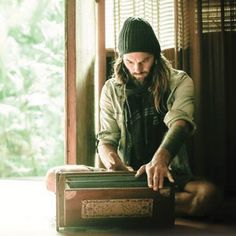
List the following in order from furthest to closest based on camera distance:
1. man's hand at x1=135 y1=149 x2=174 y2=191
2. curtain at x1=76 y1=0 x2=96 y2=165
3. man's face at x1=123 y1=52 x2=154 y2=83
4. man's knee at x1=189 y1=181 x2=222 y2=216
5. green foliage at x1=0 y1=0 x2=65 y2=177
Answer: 1. green foliage at x1=0 y1=0 x2=65 y2=177
2. curtain at x1=76 y1=0 x2=96 y2=165
3. man's face at x1=123 y1=52 x2=154 y2=83
4. man's knee at x1=189 y1=181 x2=222 y2=216
5. man's hand at x1=135 y1=149 x2=174 y2=191

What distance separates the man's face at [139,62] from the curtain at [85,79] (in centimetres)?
54

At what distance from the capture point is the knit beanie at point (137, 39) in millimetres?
2217

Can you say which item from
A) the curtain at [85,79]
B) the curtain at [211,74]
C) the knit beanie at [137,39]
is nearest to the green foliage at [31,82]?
the curtain at [85,79]

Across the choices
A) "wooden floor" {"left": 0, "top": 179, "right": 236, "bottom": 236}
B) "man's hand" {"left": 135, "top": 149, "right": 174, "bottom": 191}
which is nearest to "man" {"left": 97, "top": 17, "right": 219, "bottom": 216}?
"wooden floor" {"left": 0, "top": 179, "right": 236, "bottom": 236}

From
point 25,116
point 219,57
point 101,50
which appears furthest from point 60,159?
point 219,57

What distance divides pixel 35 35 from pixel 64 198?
3.41 m

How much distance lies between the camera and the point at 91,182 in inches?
72.7

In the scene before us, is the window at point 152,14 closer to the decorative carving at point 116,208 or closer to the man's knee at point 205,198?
the man's knee at point 205,198

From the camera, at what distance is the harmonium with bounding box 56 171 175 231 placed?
5.91ft

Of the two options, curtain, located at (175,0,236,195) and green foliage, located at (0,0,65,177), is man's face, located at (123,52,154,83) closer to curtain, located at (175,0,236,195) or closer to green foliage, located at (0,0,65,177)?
curtain, located at (175,0,236,195)

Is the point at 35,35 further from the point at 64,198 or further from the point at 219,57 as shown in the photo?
the point at 64,198

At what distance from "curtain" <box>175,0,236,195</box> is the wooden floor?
0.77 m

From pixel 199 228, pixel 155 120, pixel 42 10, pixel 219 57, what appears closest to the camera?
pixel 199 228

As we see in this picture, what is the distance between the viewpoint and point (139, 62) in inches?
87.3
